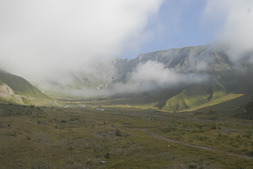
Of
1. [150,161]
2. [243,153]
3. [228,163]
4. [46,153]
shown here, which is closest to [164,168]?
[150,161]

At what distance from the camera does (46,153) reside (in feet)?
119

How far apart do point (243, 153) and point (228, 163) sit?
8.97 meters

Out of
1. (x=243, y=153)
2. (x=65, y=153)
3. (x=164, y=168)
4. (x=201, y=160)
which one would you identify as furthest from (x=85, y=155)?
(x=243, y=153)

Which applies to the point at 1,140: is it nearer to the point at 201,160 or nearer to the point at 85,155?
the point at 85,155

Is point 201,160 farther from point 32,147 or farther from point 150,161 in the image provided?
point 32,147

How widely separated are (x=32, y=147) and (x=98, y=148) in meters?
12.7

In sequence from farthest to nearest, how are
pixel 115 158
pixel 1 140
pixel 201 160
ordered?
pixel 1 140, pixel 115 158, pixel 201 160

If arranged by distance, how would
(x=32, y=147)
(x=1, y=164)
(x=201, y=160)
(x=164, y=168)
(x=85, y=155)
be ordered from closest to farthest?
(x=164, y=168), (x=201, y=160), (x=1, y=164), (x=85, y=155), (x=32, y=147)

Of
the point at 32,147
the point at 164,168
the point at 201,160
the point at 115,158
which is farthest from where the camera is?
the point at 32,147

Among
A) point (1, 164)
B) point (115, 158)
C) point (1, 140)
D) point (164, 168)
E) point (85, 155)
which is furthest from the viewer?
point (1, 140)

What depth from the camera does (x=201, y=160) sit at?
2639 centimetres

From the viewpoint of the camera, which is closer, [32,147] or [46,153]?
[46,153]

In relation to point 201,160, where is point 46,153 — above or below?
below

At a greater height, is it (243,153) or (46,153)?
(243,153)
